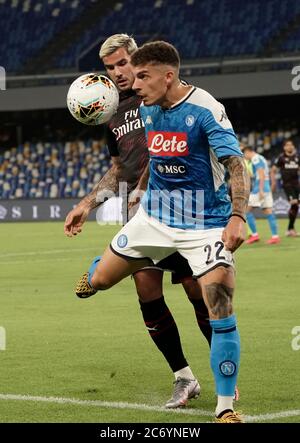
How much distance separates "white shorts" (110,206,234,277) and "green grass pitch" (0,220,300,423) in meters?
0.90

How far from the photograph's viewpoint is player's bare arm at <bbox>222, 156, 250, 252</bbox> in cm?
525

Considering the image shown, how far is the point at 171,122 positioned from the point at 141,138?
1170 mm

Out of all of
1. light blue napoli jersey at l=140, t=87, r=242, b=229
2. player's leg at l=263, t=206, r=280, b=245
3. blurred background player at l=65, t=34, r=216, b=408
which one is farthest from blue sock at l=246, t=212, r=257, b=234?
light blue napoli jersey at l=140, t=87, r=242, b=229

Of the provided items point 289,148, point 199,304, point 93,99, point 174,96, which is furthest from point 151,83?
point 289,148

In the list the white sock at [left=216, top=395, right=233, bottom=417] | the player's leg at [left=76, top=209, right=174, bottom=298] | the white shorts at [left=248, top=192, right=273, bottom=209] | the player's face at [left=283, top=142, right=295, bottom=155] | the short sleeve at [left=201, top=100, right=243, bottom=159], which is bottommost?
the white shorts at [left=248, top=192, right=273, bottom=209]

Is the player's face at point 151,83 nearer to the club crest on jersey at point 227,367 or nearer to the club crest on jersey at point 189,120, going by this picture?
the club crest on jersey at point 189,120

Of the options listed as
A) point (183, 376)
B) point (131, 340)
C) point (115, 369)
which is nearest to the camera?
point (183, 376)

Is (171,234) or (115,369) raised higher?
(171,234)

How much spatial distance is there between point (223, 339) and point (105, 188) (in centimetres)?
176

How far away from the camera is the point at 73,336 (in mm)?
9016

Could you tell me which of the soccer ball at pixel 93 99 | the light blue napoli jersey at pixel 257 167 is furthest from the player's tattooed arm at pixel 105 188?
the light blue napoli jersey at pixel 257 167

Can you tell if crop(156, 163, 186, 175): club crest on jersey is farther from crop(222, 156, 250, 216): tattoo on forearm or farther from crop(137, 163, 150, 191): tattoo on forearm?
crop(137, 163, 150, 191): tattoo on forearm
